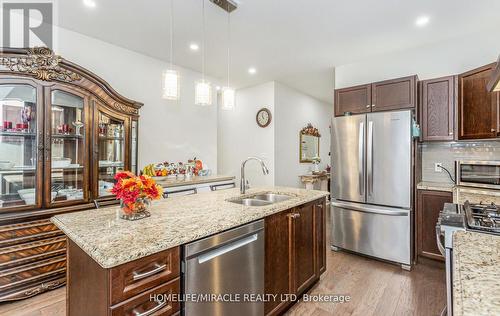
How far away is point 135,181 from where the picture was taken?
1.47 meters

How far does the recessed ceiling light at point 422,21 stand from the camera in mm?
2672

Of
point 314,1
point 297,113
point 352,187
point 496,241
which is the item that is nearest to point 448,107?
point 352,187

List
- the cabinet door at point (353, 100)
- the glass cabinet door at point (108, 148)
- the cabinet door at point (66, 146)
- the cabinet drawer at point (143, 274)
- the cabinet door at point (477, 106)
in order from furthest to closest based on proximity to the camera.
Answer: the cabinet door at point (353, 100)
the glass cabinet door at point (108, 148)
the cabinet door at point (477, 106)
the cabinet door at point (66, 146)
the cabinet drawer at point (143, 274)

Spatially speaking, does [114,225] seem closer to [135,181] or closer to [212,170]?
[135,181]

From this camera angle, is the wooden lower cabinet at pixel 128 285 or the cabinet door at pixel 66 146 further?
the cabinet door at pixel 66 146

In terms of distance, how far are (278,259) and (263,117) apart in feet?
12.2

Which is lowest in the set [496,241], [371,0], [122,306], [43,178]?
[122,306]

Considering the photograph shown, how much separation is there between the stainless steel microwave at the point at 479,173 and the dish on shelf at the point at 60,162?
4.32 metres

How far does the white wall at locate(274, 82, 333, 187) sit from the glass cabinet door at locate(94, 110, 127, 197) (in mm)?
2917

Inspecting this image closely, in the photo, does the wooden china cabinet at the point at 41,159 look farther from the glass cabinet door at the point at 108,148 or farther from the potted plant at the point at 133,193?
the potted plant at the point at 133,193

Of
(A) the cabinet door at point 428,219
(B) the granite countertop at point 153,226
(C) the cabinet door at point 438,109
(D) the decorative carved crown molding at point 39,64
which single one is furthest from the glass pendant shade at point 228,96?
(A) the cabinet door at point 428,219

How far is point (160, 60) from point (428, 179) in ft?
14.3

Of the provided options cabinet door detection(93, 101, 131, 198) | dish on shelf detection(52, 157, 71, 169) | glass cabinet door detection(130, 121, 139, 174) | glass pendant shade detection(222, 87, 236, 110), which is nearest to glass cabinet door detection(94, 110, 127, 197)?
cabinet door detection(93, 101, 131, 198)

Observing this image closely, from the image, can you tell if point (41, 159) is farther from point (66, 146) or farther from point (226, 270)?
point (226, 270)
